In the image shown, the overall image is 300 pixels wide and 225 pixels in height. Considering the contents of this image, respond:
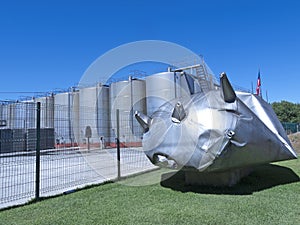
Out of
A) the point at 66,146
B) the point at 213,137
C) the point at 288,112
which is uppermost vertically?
the point at 288,112

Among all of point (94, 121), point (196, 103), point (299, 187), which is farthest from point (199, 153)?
point (94, 121)

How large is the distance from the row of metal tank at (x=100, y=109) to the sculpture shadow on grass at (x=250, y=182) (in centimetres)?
275

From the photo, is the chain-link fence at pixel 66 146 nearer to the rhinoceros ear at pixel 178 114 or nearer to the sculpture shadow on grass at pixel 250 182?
the sculpture shadow on grass at pixel 250 182

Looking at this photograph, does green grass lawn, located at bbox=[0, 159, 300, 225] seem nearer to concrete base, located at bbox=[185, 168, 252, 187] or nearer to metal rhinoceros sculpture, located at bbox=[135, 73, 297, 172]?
concrete base, located at bbox=[185, 168, 252, 187]

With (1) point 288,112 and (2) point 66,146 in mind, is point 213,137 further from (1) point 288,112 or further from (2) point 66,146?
(1) point 288,112

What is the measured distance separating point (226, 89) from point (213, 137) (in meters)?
0.94

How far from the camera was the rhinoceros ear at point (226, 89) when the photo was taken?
4816 mm

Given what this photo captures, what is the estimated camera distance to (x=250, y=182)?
245 inches

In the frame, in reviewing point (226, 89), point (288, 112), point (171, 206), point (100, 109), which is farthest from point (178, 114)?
point (288, 112)

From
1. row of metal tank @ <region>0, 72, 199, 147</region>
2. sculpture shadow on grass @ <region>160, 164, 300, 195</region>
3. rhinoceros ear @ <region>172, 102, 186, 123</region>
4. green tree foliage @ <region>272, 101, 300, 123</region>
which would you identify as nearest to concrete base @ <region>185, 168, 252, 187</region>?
sculpture shadow on grass @ <region>160, 164, 300, 195</region>

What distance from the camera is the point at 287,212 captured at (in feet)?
13.5

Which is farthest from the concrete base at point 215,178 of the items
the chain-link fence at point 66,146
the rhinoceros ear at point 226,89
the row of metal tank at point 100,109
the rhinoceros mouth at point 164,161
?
the row of metal tank at point 100,109

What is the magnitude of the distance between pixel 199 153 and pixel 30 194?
12.8 ft

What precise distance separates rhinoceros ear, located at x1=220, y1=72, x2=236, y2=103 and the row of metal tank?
3.93m
